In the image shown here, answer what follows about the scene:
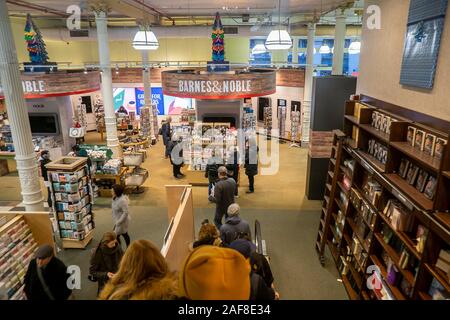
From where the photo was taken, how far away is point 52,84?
10.4m

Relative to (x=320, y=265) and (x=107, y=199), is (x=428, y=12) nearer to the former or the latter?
(x=320, y=265)

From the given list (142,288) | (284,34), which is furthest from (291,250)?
(142,288)

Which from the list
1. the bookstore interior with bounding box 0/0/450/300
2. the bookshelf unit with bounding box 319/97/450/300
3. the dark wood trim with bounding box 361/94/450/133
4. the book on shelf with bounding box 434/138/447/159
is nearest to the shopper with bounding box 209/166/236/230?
the bookstore interior with bounding box 0/0/450/300

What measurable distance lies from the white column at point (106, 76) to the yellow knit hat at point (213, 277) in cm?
947

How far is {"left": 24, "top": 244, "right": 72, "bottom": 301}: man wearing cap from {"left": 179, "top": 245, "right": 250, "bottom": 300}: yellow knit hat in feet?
8.59

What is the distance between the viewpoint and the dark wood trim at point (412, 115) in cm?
345

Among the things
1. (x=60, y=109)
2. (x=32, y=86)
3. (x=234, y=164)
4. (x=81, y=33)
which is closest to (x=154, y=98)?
(x=81, y=33)

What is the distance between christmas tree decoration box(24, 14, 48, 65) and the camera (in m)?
10.2

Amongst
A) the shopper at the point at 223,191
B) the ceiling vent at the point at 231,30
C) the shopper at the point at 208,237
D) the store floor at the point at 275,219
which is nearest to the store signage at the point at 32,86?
the store floor at the point at 275,219

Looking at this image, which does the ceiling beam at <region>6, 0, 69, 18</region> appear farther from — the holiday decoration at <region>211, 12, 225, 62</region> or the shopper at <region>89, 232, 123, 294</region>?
the shopper at <region>89, 232, 123, 294</region>

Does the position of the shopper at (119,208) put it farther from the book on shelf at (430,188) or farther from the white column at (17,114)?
the book on shelf at (430,188)

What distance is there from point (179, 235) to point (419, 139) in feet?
10.6

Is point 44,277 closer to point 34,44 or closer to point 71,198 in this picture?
point 71,198
